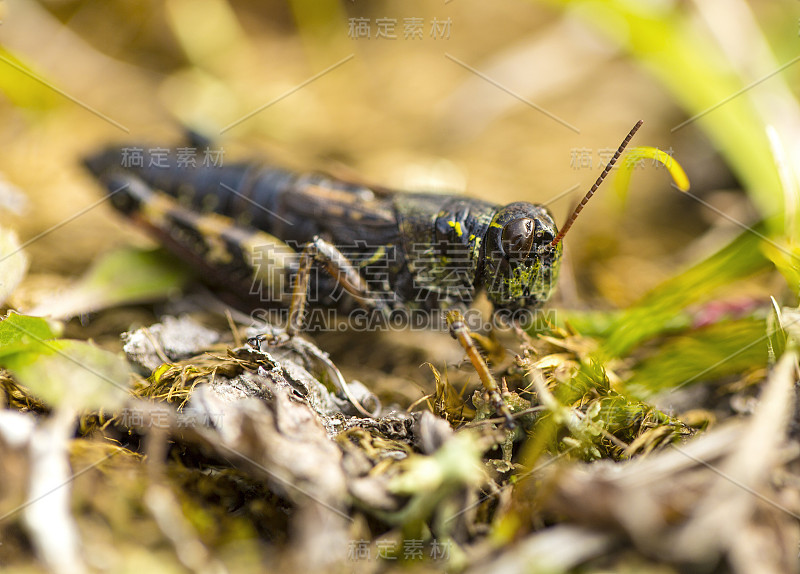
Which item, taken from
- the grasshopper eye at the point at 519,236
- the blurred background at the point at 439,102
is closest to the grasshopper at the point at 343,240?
the grasshopper eye at the point at 519,236

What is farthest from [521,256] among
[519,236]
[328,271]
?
[328,271]

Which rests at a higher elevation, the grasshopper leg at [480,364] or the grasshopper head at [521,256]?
the grasshopper head at [521,256]

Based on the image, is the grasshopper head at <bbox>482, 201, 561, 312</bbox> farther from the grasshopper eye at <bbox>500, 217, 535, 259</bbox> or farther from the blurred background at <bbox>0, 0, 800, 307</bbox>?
the blurred background at <bbox>0, 0, 800, 307</bbox>

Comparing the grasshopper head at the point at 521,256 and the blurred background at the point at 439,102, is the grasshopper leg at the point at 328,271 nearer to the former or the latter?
the grasshopper head at the point at 521,256

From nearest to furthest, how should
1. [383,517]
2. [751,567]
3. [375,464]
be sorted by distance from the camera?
1. [751,567]
2. [383,517]
3. [375,464]

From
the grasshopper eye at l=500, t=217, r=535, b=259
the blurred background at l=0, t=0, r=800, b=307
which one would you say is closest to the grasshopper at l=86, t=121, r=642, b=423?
the grasshopper eye at l=500, t=217, r=535, b=259

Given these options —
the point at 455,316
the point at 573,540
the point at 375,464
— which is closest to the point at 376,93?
the point at 455,316

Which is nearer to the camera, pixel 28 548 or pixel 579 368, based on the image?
pixel 28 548

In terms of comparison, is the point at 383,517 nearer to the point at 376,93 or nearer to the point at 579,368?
the point at 579,368
